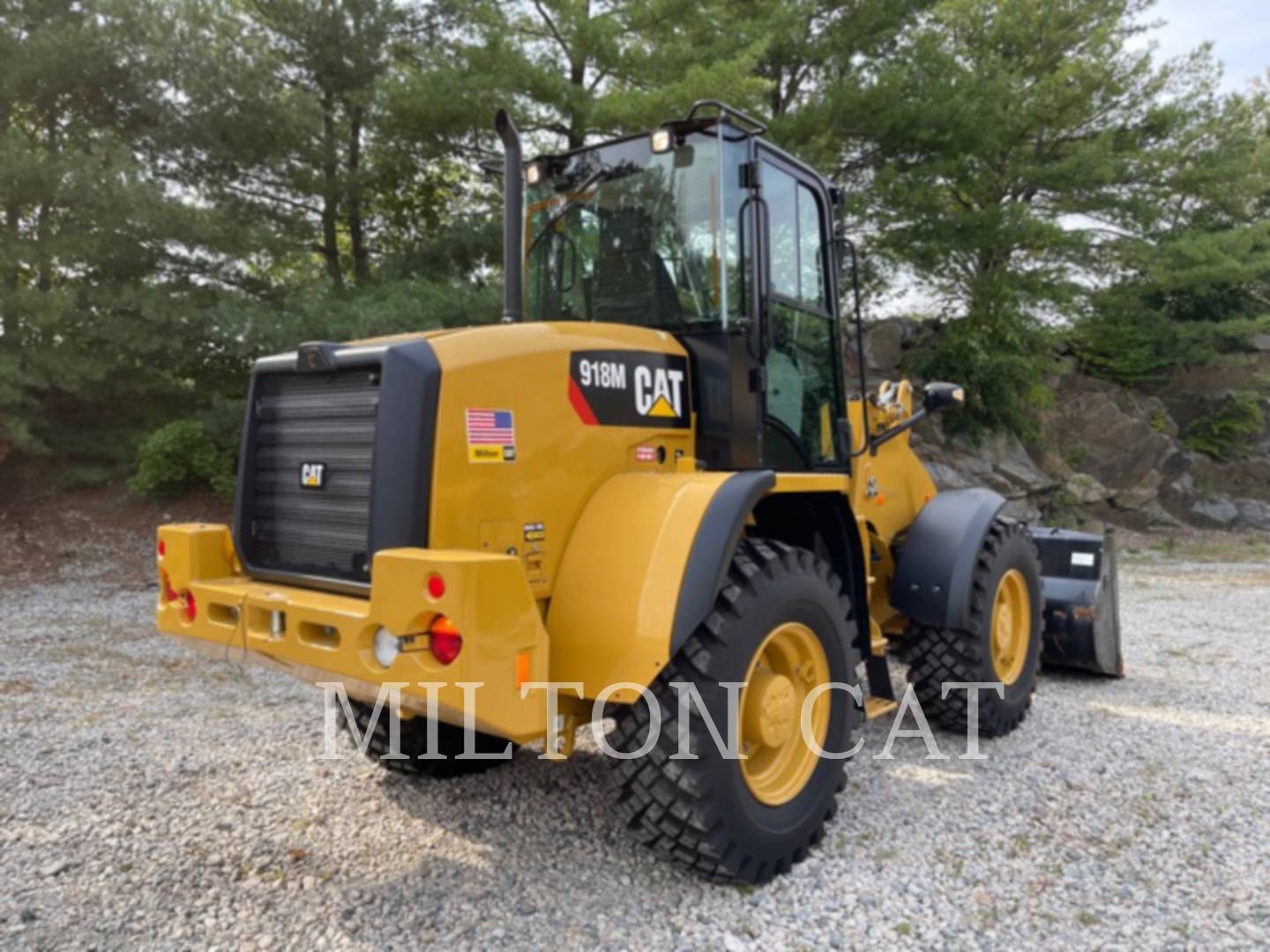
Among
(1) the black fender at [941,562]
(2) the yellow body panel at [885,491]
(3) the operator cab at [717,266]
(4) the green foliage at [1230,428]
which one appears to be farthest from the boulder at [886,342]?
(3) the operator cab at [717,266]

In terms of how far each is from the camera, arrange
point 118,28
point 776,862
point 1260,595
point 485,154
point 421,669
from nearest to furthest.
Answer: point 421,669 < point 776,862 < point 1260,595 < point 118,28 < point 485,154

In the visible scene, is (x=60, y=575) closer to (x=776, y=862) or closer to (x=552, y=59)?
(x=552, y=59)

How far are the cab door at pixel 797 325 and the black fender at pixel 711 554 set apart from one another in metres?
0.66

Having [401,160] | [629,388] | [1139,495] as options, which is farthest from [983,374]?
[629,388]

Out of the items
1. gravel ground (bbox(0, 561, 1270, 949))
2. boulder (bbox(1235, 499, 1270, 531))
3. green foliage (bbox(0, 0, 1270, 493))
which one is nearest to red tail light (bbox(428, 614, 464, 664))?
gravel ground (bbox(0, 561, 1270, 949))

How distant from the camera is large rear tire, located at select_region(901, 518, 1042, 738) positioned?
4449 mm

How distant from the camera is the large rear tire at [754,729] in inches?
114

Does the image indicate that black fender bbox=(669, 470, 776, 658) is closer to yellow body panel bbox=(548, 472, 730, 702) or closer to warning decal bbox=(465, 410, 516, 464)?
yellow body panel bbox=(548, 472, 730, 702)

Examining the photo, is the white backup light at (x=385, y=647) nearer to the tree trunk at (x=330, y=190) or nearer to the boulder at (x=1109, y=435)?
the tree trunk at (x=330, y=190)

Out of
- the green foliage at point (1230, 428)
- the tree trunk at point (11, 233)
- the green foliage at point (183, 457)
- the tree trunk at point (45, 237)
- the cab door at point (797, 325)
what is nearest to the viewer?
the cab door at point (797, 325)

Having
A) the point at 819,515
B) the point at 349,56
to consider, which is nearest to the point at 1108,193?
the point at 349,56

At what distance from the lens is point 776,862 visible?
310 centimetres

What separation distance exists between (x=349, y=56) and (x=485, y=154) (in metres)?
2.51

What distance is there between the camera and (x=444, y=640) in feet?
8.25
